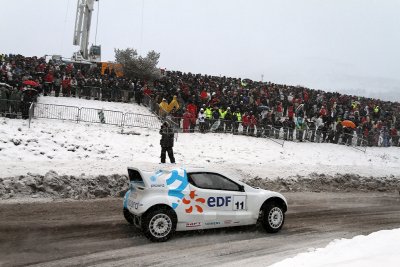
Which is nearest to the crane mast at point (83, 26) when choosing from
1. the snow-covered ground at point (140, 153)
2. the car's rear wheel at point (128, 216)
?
the snow-covered ground at point (140, 153)

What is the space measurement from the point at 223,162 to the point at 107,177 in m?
6.31

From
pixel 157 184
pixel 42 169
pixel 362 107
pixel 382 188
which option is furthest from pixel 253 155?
pixel 362 107

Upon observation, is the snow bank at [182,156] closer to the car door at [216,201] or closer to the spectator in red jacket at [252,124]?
the spectator in red jacket at [252,124]

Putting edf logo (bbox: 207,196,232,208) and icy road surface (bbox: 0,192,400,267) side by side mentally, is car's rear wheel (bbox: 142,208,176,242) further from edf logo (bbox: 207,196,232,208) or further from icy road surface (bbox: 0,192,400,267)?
edf logo (bbox: 207,196,232,208)

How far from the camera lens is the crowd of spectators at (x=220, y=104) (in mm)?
22094

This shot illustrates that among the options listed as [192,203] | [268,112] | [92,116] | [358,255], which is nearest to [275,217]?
[192,203]

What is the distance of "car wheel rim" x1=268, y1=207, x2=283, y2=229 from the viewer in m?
9.80

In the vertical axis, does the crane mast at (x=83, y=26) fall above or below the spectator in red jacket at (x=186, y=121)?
above

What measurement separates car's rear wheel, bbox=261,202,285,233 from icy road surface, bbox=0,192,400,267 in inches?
7.7

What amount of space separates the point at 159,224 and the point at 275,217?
9.82ft

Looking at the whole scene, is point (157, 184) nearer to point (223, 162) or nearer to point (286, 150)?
point (223, 162)

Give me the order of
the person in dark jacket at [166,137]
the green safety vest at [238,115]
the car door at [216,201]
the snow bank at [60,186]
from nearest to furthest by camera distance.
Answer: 1. the car door at [216,201]
2. the snow bank at [60,186]
3. the person in dark jacket at [166,137]
4. the green safety vest at [238,115]

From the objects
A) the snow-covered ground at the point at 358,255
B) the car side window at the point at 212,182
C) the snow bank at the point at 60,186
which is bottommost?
the snow bank at the point at 60,186

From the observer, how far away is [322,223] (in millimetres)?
11320
